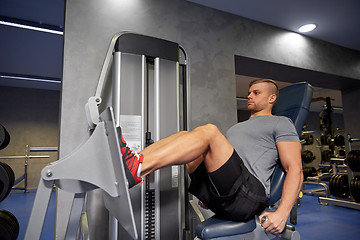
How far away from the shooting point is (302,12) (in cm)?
248

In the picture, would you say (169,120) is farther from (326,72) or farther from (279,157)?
(326,72)

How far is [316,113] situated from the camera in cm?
984

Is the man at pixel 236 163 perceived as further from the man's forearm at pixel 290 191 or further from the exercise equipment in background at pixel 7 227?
the exercise equipment in background at pixel 7 227

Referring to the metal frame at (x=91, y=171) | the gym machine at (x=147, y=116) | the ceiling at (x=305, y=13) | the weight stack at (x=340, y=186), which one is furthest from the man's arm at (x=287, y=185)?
the weight stack at (x=340, y=186)

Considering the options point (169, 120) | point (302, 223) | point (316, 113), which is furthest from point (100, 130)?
point (316, 113)

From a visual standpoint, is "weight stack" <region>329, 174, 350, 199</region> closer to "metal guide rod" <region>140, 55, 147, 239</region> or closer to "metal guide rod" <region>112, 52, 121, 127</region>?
"metal guide rod" <region>140, 55, 147, 239</region>

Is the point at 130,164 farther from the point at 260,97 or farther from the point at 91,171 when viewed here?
the point at 260,97

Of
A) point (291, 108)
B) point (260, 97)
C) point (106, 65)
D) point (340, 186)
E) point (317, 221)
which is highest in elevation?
point (106, 65)

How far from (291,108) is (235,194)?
72 cm

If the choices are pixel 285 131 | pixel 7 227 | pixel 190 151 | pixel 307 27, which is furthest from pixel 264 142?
pixel 307 27

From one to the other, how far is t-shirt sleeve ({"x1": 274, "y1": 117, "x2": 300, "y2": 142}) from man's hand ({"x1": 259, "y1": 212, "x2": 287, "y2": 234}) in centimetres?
42

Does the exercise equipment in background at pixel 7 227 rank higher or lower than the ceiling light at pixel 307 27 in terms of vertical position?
lower

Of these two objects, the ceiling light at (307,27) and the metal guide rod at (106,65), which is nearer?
the metal guide rod at (106,65)

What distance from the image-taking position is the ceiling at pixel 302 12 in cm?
231
